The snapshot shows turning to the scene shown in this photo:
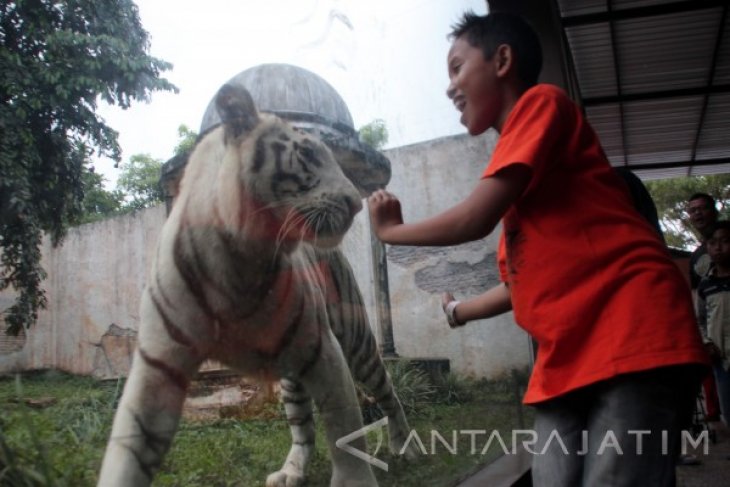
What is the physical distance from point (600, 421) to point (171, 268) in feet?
3.33

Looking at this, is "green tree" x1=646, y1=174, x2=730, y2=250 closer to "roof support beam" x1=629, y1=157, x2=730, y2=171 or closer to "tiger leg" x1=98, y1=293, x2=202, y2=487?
"roof support beam" x1=629, y1=157, x2=730, y2=171

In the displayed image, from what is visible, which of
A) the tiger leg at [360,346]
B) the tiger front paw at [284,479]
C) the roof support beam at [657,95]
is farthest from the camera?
the roof support beam at [657,95]

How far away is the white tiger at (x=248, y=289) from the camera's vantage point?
1.49 m

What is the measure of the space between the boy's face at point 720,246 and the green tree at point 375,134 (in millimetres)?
2000

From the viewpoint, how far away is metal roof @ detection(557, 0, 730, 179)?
200 inches

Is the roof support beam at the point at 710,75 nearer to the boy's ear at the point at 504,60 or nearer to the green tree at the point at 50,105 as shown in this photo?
the boy's ear at the point at 504,60

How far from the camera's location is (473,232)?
4.37 feet

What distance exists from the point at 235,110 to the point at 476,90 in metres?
0.60

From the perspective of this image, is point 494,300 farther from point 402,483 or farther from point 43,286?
point 43,286

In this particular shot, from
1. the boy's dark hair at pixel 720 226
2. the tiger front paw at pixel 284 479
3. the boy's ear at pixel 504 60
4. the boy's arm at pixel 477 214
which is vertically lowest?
the tiger front paw at pixel 284 479

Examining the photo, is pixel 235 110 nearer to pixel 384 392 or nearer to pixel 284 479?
pixel 284 479

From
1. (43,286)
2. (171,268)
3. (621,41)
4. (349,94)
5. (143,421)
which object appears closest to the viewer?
(43,286)

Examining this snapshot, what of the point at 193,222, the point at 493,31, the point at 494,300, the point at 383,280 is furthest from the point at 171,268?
the point at 383,280

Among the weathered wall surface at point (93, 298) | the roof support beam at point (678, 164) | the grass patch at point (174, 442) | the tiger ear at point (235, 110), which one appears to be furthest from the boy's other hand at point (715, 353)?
the roof support beam at point (678, 164)
